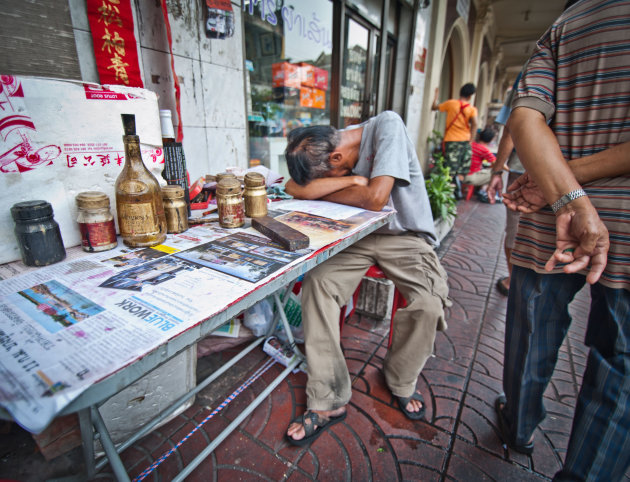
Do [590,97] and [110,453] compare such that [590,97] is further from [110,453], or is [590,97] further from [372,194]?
[110,453]

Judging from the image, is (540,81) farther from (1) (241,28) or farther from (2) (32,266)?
(1) (241,28)

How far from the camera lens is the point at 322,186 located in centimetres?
163

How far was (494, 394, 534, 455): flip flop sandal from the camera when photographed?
1365mm

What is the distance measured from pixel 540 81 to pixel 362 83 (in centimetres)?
407

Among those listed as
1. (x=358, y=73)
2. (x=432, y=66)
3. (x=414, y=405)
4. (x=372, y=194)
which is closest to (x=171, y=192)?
(x=372, y=194)

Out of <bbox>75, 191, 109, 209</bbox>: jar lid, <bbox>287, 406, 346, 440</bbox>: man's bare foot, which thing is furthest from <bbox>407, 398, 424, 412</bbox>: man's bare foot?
<bbox>75, 191, 109, 209</bbox>: jar lid

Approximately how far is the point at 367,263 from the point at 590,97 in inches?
42.7

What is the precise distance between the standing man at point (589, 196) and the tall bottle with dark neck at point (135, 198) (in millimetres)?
1276

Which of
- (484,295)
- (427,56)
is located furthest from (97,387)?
(427,56)

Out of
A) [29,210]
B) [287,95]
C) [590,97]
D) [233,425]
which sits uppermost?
[287,95]

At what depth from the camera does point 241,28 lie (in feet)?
7.84

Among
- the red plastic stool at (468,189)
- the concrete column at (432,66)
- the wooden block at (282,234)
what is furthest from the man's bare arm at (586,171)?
the red plastic stool at (468,189)

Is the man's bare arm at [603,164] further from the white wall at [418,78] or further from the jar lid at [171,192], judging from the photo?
the white wall at [418,78]

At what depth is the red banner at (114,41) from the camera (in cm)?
157
